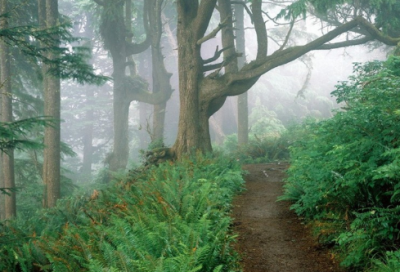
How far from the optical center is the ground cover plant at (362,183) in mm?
5074

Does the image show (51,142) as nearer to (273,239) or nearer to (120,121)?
(120,121)

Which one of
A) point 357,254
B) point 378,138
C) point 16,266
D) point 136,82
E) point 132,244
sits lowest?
point 16,266

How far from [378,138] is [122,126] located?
18872 millimetres

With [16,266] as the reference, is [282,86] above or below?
above

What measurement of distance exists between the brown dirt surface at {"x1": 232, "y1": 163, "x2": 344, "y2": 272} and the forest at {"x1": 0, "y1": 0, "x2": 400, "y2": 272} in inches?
7.0

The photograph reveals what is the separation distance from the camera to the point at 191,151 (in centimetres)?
1376

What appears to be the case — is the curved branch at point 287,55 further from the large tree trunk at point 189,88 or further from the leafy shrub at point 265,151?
the leafy shrub at point 265,151

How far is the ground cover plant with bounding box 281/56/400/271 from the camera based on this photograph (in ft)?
16.6

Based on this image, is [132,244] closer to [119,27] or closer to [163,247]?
[163,247]

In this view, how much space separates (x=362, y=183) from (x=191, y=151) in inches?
325

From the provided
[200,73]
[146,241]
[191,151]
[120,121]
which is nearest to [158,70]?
[120,121]

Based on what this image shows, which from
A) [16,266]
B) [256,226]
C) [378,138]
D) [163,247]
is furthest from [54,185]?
[378,138]

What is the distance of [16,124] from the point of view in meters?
8.34

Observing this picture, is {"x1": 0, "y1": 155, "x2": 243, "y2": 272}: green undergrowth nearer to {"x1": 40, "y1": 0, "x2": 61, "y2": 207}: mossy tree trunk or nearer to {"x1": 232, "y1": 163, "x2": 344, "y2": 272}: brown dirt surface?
{"x1": 232, "y1": 163, "x2": 344, "y2": 272}: brown dirt surface
